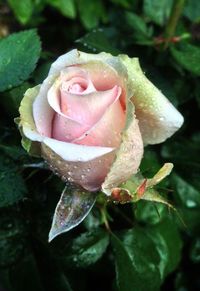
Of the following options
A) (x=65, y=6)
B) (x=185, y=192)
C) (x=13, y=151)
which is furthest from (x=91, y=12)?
(x=13, y=151)

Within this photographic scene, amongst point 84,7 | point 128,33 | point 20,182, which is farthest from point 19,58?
point 84,7

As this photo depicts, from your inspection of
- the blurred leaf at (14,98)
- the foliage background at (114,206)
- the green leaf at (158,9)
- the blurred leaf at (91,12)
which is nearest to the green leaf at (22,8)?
the foliage background at (114,206)

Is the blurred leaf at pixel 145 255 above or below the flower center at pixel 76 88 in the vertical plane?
below

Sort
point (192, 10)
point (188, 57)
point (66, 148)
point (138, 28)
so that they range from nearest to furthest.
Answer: point (66, 148) → point (188, 57) → point (138, 28) → point (192, 10)

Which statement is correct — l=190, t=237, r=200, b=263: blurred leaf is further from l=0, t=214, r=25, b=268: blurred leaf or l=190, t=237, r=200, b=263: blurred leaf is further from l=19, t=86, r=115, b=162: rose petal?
l=19, t=86, r=115, b=162: rose petal

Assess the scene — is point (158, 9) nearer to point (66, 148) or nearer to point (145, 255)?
point (145, 255)

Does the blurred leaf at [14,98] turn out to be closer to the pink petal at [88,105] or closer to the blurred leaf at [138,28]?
the pink petal at [88,105]

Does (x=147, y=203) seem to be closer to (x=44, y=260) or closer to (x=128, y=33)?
(x=44, y=260)
